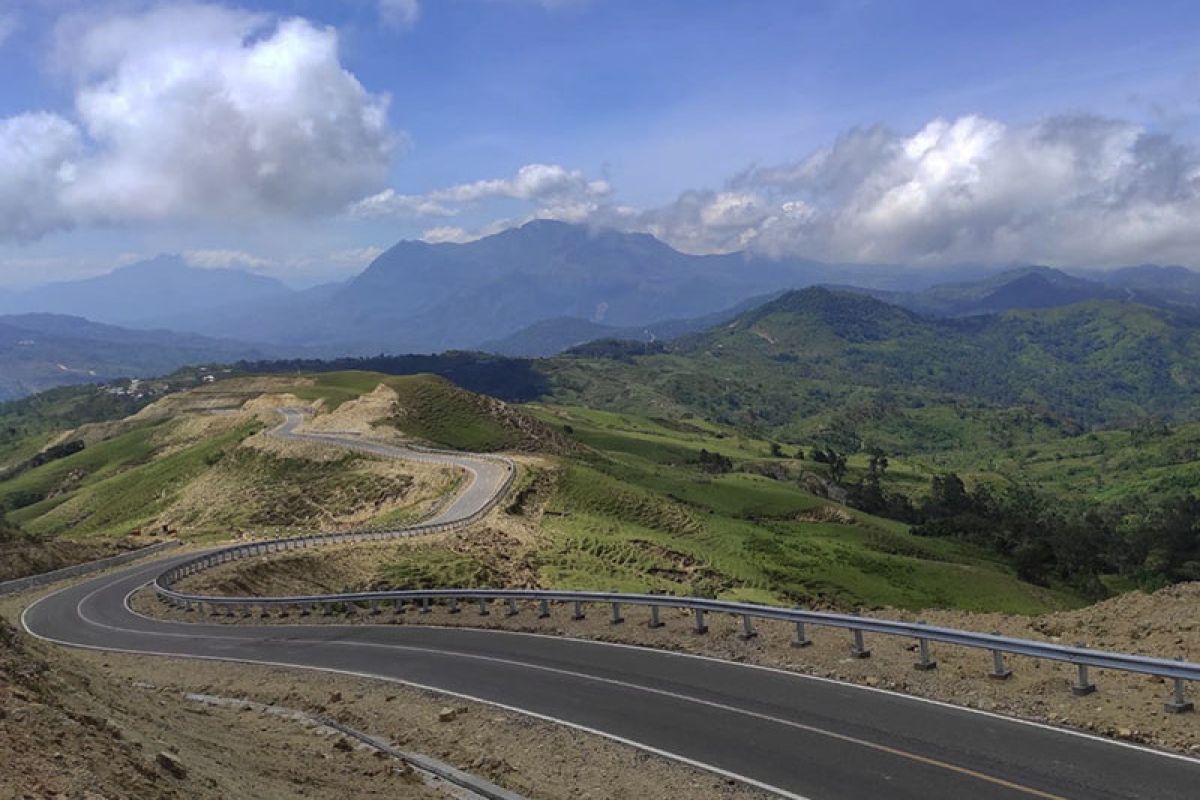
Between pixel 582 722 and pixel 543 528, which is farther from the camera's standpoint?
pixel 543 528

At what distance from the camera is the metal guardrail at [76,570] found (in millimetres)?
50469

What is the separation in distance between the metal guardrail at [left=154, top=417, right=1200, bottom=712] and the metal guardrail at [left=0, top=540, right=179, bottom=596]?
11185 mm

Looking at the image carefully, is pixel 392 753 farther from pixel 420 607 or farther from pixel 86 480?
pixel 86 480

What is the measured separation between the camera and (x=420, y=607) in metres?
34.4

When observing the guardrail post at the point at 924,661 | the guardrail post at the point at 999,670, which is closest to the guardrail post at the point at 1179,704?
the guardrail post at the point at 999,670

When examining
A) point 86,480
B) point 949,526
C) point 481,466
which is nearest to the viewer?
point 481,466

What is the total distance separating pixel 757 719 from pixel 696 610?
24.3ft

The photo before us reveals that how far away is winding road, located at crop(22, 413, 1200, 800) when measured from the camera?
12789 millimetres

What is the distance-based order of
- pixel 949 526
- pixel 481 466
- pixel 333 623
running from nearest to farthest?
pixel 333 623 < pixel 481 466 < pixel 949 526

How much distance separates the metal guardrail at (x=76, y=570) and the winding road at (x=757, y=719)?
1051 inches

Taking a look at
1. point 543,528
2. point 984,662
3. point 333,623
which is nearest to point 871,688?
point 984,662

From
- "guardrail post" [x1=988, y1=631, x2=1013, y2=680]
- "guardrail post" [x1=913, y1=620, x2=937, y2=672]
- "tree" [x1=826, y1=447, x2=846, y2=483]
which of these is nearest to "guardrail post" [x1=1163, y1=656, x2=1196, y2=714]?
"guardrail post" [x1=988, y1=631, x2=1013, y2=680]

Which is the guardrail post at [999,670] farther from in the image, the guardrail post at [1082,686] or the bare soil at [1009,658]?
the guardrail post at [1082,686]

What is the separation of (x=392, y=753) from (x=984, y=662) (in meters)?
12.5
